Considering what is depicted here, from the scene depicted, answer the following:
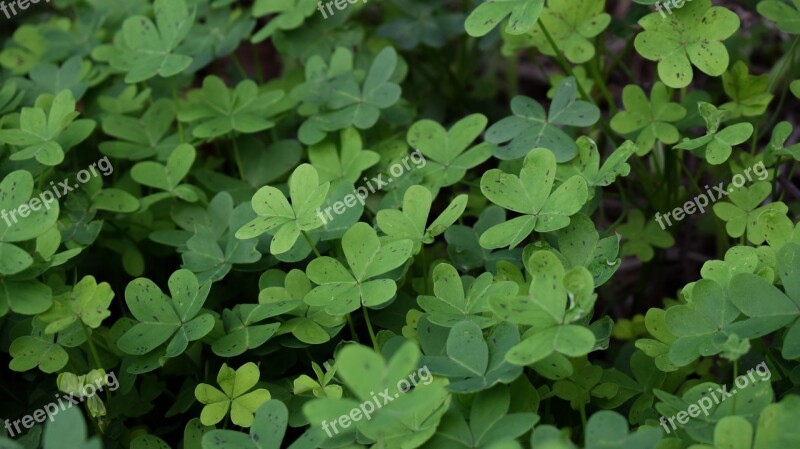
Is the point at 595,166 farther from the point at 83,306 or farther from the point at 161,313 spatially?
the point at 83,306

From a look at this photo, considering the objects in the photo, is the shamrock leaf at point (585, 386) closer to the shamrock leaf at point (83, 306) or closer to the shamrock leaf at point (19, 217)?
the shamrock leaf at point (83, 306)

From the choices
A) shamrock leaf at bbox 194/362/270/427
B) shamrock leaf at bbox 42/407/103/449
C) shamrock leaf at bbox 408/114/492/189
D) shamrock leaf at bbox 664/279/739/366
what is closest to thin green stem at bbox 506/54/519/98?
shamrock leaf at bbox 408/114/492/189

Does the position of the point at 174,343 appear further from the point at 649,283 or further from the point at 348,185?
the point at 649,283

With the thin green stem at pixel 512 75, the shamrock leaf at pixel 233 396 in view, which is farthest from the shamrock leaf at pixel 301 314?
the thin green stem at pixel 512 75

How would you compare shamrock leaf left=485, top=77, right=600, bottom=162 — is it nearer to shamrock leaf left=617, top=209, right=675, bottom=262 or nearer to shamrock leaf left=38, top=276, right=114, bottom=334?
shamrock leaf left=617, top=209, right=675, bottom=262

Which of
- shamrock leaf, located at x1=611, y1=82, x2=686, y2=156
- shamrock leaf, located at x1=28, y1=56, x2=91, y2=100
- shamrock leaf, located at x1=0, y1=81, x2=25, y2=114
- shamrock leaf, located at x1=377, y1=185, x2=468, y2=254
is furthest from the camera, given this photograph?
shamrock leaf, located at x1=28, y1=56, x2=91, y2=100

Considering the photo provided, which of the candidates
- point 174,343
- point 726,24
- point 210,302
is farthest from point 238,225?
point 726,24
